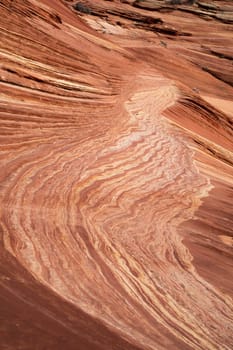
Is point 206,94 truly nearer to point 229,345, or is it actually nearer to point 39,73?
point 39,73

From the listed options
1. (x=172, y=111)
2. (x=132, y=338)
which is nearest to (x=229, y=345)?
(x=132, y=338)

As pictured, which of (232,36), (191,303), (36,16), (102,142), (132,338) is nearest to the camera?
(132,338)

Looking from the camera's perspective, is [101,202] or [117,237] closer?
[117,237]

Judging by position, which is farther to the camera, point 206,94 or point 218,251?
point 206,94

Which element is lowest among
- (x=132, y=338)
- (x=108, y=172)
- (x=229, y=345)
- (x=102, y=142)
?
(x=132, y=338)

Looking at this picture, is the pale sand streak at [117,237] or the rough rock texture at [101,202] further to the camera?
the pale sand streak at [117,237]

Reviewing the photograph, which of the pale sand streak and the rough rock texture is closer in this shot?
the rough rock texture

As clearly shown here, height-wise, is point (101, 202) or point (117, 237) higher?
point (101, 202)

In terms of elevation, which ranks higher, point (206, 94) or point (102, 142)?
point (206, 94)
